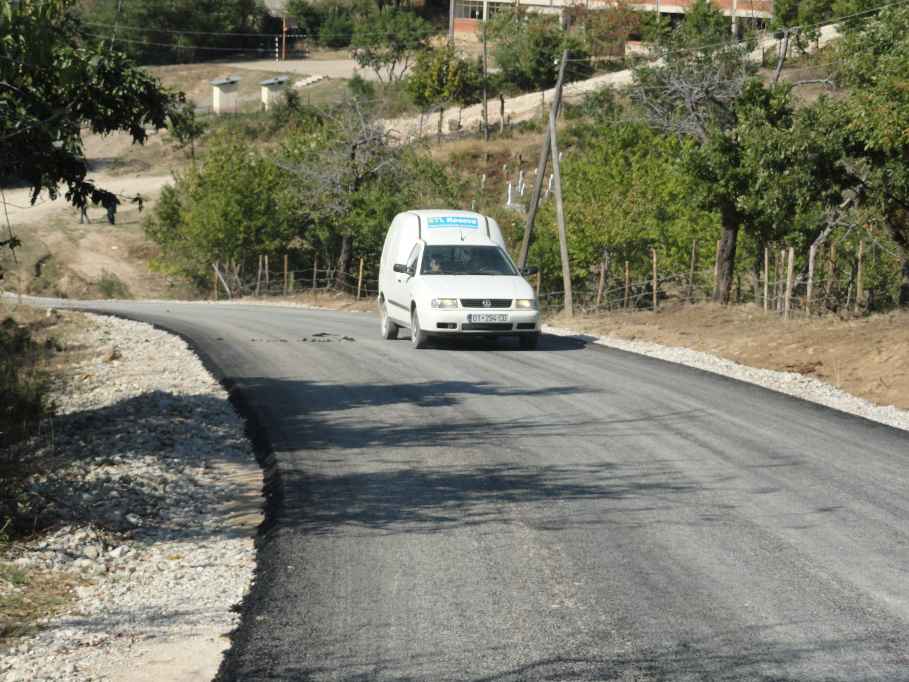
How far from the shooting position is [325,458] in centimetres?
1041

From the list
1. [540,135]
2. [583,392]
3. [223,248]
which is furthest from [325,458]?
[540,135]

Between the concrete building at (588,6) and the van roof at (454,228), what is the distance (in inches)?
2974

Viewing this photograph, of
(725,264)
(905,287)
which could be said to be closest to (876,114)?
(905,287)

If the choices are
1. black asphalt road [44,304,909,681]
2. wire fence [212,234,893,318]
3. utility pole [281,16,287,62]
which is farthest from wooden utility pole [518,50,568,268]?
utility pole [281,16,287,62]

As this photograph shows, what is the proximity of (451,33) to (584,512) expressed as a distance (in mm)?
100594

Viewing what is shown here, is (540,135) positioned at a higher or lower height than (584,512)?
higher

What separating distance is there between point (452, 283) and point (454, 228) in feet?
6.62

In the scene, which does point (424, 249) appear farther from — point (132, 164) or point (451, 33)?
point (451, 33)

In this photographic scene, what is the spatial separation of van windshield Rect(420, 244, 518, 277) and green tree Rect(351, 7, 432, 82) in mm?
73756

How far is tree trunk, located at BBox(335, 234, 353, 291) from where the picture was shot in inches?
1866

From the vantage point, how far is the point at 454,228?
835 inches

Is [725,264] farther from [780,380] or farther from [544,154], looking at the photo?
[780,380]

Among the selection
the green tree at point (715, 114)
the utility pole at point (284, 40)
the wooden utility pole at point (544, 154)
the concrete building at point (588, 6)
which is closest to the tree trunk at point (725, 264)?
the green tree at point (715, 114)

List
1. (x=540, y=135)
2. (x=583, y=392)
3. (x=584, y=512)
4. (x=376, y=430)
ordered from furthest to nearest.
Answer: (x=540, y=135) → (x=583, y=392) → (x=376, y=430) → (x=584, y=512)
